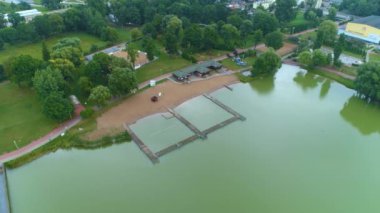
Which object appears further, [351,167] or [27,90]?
[27,90]

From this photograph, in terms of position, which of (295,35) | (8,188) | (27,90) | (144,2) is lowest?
(8,188)

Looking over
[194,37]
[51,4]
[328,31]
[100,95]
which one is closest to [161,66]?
[194,37]

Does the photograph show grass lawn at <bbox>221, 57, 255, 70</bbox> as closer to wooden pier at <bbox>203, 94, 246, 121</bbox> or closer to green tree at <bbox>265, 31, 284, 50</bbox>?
green tree at <bbox>265, 31, 284, 50</bbox>

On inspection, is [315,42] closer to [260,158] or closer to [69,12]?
[260,158]

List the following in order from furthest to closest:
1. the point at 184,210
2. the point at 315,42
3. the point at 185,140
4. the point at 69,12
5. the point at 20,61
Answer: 1. the point at 69,12
2. the point at 315,42
3. the point at 20,61
4. the point at 185,140
5. the point at 184,210

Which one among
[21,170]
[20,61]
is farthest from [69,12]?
[21,170]

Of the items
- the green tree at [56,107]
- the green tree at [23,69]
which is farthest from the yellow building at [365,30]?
the green tree at [23,69]

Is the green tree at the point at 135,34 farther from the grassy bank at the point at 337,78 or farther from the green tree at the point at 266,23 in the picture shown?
the grassy bank at the point at 337,78
